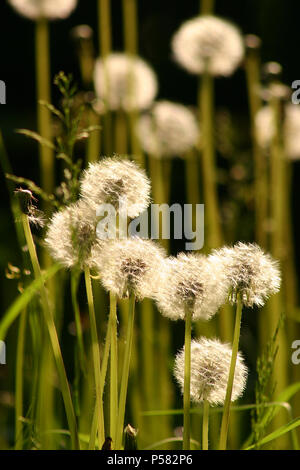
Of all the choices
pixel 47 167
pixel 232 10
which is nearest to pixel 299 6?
pixel 232 10

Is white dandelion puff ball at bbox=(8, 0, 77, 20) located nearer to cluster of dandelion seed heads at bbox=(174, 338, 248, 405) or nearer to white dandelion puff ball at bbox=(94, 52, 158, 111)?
white dandelion puff ball at bbox=(94, 52, 158, 111)

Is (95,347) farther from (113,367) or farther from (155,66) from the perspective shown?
(155,66)

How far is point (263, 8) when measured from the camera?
7.59 ft

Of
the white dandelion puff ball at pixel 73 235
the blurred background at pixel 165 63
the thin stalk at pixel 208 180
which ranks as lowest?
the white dandelion puff ball at pixel 73 235

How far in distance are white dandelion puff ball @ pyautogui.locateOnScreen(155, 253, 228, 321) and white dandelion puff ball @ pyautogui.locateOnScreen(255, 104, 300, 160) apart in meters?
0.76

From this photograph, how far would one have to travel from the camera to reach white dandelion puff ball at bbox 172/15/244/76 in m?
1.15

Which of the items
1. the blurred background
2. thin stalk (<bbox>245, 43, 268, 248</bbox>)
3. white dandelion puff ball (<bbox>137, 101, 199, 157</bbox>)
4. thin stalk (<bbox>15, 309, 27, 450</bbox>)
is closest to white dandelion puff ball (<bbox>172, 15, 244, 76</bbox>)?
thin stalk (<bbox>245, 43, 268, 248</bbox>)

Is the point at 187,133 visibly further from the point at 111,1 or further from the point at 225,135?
the point at 111,1

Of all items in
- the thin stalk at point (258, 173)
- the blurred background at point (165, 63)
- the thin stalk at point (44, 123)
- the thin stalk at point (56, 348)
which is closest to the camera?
the thin stalk at point (56, 348)

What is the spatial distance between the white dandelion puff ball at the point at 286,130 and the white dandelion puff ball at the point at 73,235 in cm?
77

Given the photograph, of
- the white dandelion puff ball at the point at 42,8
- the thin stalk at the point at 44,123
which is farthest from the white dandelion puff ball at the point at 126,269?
the white dandelion puff ball at the point at 42,8

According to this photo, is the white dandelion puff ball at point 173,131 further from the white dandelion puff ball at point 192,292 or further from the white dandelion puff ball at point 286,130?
the white dandelion puff ball at point 192,292

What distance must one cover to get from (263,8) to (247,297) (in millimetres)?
2090

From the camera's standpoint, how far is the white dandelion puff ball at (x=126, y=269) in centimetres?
43
